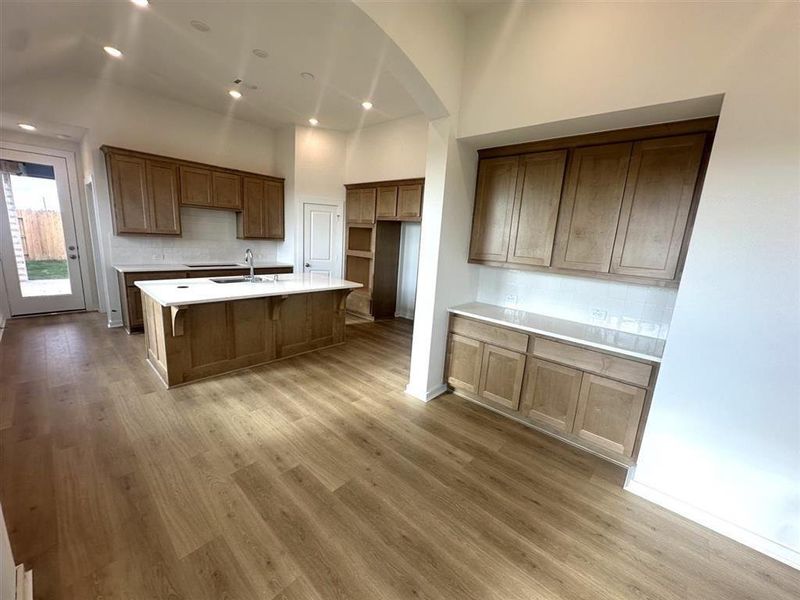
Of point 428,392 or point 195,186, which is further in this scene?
point 195,186

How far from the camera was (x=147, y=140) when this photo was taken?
15.2ft

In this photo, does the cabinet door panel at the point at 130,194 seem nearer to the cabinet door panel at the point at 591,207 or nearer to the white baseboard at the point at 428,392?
the white baseboard at the point at 428,392

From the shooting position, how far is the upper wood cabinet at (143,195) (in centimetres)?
423

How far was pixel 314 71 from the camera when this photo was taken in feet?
11.8

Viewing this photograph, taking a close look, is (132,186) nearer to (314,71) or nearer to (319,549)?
(314,71)

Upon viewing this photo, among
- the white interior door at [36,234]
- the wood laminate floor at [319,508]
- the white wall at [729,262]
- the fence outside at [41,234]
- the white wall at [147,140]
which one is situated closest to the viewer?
the wood laminate floor at [319,508]

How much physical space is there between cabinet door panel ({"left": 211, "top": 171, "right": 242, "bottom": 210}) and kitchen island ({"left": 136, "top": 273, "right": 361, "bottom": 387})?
77.3 inches

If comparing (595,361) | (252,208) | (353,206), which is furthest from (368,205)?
(595,361)

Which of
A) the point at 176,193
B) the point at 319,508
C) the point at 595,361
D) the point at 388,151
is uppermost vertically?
the point at 388,151

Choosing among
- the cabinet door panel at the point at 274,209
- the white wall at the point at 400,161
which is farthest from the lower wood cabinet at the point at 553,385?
the cabinet door panel at the point at 274,209

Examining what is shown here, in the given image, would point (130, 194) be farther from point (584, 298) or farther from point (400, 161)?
point (584, 298)

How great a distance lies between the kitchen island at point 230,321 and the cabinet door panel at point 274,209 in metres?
1.91

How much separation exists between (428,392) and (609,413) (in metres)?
1.46

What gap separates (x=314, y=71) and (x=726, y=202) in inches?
153
